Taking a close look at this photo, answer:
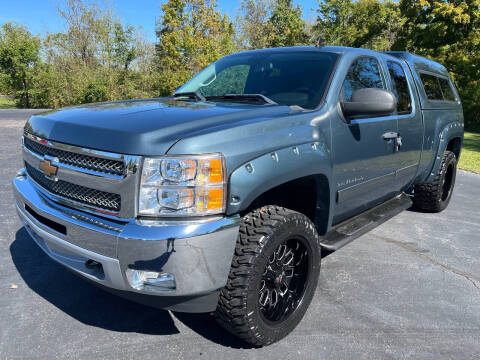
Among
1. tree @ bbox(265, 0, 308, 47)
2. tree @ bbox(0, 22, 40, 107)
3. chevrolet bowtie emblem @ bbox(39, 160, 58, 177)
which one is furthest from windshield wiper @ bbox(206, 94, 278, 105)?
tree @ bbox(265, 0, 308, 47)

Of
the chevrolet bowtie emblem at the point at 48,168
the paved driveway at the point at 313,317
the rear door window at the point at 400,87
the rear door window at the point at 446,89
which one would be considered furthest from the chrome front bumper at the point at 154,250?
the rear door window at the point at 446,89

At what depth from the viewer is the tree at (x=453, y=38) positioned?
19141mm

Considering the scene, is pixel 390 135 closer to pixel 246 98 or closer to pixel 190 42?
pixel 246 98

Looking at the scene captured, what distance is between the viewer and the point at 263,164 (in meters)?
2.07

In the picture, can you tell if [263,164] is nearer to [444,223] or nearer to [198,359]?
[198,359]

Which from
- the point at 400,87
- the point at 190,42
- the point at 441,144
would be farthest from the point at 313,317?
the point at 190,42

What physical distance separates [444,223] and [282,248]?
3.43m

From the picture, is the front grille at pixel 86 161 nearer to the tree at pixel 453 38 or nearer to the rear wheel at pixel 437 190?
the rear wheel at pixel 437 190

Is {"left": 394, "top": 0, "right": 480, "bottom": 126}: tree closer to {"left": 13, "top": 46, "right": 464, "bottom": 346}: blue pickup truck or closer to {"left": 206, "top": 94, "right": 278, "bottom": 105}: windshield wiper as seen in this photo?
{"left": 13, "top": 46, "right": 464, "bottom": 346}: blue pickup truck

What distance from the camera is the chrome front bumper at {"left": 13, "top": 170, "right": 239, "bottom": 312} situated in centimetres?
179

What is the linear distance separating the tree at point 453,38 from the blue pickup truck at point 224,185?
19248 mm

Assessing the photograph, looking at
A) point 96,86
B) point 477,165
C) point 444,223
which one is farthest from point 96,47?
point 444,223

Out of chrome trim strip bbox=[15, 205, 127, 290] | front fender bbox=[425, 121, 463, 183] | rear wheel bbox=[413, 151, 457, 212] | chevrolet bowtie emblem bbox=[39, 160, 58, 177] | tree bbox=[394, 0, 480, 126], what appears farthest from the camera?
tree bbox=[394, 0, 480, 126]

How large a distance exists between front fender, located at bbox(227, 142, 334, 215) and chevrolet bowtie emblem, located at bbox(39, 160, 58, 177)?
3.53ft
